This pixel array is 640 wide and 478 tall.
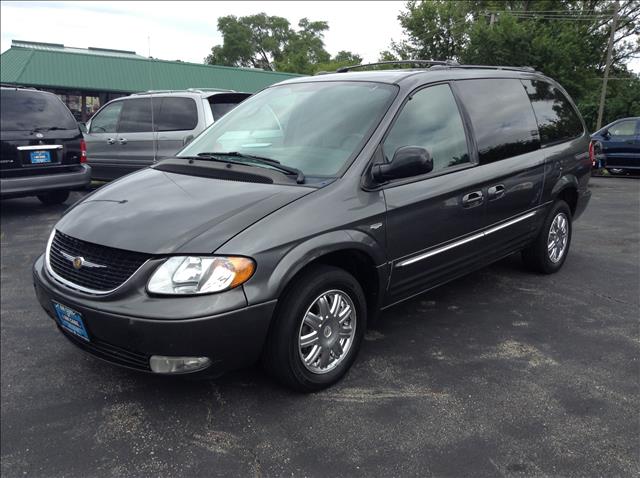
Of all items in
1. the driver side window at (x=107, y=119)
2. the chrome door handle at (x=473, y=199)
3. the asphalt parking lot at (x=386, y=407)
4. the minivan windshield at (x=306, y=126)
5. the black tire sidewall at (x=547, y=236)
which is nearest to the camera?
the asphalt parking lot at (x=386, y=407)

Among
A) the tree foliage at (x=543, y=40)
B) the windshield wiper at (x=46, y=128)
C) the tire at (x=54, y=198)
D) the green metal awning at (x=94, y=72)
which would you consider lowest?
the tire at (x=54, y=198)

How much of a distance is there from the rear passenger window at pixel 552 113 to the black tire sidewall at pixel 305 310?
2617mm

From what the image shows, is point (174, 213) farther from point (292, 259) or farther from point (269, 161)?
point (269, 161)

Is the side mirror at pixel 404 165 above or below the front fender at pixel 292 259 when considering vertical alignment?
above

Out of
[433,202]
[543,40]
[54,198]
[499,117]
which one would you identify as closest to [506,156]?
[499,117]

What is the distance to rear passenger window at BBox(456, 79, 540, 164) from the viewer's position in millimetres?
4074

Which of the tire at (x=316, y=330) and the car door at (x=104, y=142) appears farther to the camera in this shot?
the car door at (x=104, y=142)

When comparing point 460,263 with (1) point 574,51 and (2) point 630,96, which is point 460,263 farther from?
(1) point 574,51

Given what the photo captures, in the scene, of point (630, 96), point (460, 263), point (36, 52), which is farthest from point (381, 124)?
point (36, 52)

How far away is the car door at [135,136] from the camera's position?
9211 millimetres

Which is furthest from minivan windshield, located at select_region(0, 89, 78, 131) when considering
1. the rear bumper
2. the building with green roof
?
the building with green roof

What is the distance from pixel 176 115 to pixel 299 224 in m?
6.63

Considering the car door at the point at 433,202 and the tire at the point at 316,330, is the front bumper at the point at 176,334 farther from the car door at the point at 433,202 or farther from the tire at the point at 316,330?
the car door at the point at 433,202

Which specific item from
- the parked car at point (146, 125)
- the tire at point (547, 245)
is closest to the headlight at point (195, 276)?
the tire at point (547, 245)
